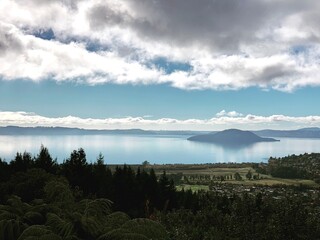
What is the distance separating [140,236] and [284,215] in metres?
4.09

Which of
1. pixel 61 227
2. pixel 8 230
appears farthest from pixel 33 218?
pixel 61 227

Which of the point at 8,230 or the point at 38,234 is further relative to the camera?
the point at 8,230

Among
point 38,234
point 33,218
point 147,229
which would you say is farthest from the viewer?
point 33,218

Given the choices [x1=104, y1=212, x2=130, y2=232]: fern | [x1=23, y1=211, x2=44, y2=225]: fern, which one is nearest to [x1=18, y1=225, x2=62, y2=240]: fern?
[x1=104, y1=212, x2=130, y2=232]: fern

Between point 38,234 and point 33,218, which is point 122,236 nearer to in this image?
point 38,234

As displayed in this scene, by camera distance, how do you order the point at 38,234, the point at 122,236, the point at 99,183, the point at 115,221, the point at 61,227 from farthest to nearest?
the point at 99,183, the point at 115,221, the point at 61,227, the point at 122,236, the point at 38,234

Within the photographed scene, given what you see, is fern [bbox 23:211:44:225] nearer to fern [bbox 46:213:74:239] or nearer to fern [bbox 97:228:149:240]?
fern [bbox 46:213:74:239]

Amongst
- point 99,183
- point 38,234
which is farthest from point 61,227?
point 99,183

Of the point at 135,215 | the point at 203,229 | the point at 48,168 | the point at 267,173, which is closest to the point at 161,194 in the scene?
the point at 135,215

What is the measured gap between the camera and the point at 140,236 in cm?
732

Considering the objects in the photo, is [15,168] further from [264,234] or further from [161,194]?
[264,234]

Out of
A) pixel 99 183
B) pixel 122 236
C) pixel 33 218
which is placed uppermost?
pixel 122 236

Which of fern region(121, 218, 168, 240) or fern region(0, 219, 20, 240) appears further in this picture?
fern region(121, 218, 168, 240)

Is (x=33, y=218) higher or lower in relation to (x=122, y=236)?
lower
